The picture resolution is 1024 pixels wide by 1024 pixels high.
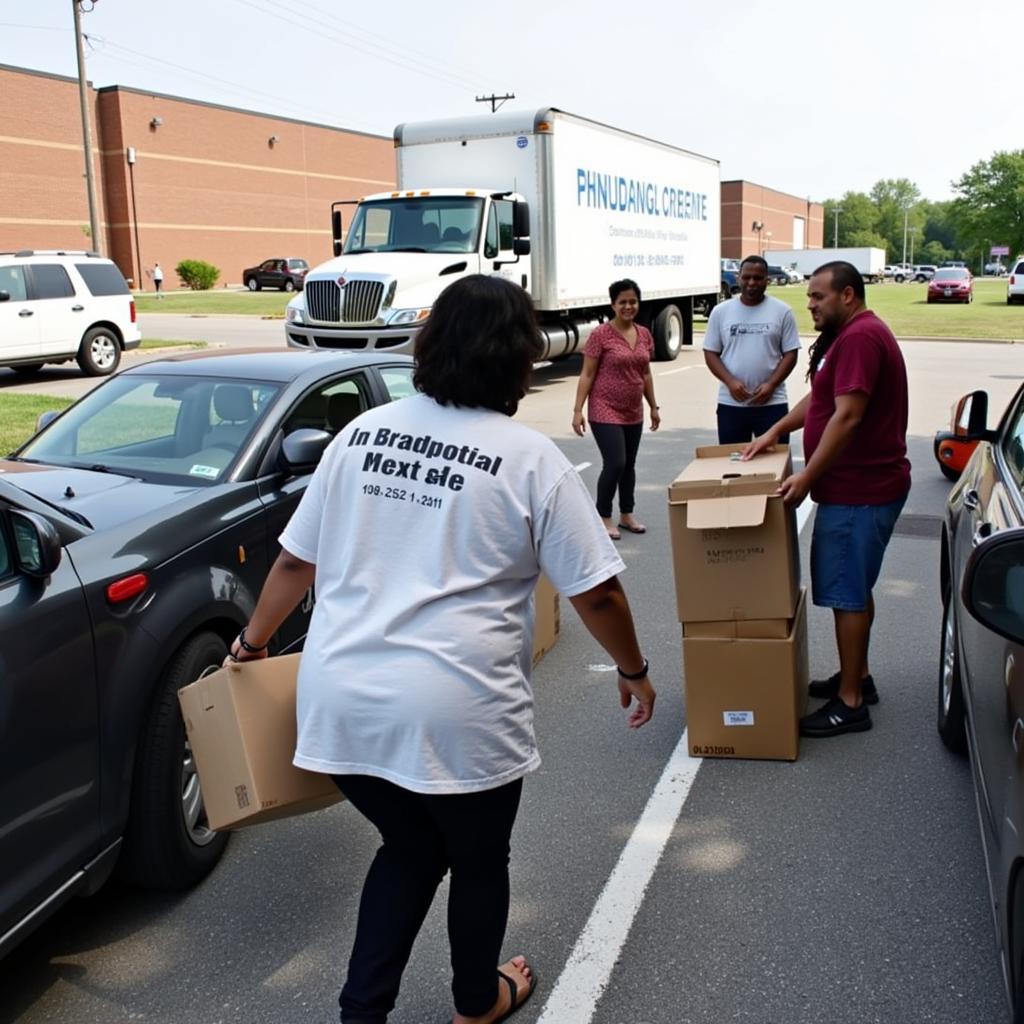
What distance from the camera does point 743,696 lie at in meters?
4.11

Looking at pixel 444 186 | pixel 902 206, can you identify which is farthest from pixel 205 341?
pixel 902 206

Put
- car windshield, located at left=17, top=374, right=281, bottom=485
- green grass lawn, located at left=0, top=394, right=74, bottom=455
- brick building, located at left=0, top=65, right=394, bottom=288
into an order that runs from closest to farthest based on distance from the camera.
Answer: car windshield, located at left=17, top=374, right=281, bottom=485 < green grass lawn, located at left=0, top=394, right=74, bottom=455 < brick building, located at left=0, top=65, right=394, bottom=288

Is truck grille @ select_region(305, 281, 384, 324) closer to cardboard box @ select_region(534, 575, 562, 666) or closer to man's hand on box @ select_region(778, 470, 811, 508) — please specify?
cardboard box @ select_region(534, 575, 562, 666)

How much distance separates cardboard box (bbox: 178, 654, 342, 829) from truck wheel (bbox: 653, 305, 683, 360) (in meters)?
18.4

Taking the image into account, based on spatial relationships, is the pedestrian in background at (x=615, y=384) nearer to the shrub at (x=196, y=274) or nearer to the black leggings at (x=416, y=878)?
the black leggings at (x=416, y=878)

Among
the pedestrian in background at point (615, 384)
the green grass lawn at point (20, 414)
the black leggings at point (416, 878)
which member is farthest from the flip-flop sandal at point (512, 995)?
the green grass lawn at point (20, 414)

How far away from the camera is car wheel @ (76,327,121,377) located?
17391mm

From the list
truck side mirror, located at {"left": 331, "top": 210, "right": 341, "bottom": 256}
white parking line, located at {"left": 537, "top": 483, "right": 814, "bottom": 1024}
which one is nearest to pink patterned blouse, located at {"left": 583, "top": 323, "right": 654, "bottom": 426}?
white parking line, located at {"left": 537, "top": 483, "right": 814, "bottom": 1024}

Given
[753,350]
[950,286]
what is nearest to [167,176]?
[950,286]

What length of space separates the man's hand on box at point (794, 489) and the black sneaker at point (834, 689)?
1.04 metres

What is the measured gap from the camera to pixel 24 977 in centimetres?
296

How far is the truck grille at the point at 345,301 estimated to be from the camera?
14.2m

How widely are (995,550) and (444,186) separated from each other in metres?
15.1

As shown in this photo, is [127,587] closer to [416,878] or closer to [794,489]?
[416,878]
